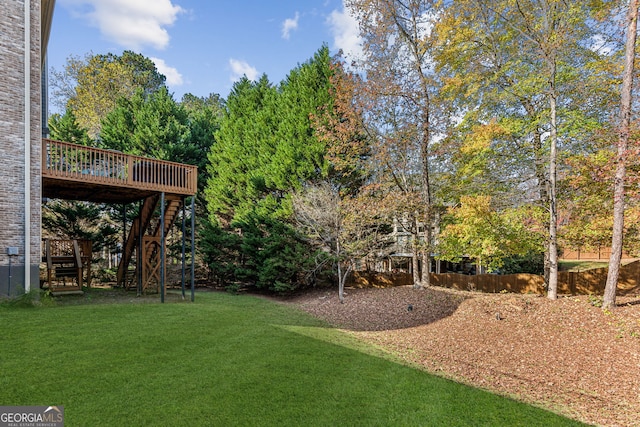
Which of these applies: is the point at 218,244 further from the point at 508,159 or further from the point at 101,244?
the point at 508,159

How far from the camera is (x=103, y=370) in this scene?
4.25 meters

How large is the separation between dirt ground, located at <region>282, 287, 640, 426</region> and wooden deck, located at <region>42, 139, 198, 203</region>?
6126mm

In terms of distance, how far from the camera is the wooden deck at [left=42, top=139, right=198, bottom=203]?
29.0ft

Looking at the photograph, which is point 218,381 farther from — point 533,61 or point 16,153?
point 533,61

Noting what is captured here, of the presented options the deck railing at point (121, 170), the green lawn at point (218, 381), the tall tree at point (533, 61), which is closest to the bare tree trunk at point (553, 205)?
the tall tree at point (533, 61)

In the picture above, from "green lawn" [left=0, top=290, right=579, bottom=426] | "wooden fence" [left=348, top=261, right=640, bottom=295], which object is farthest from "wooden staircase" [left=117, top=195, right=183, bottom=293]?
"wooden fence" [left=348, top=261, right=640, bottom=295]

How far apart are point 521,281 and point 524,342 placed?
817 cm

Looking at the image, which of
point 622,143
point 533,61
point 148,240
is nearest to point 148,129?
point 148,240

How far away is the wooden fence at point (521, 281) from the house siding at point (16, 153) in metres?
11.3

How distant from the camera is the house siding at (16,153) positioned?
7902 mm

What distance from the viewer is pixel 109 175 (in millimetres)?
9664

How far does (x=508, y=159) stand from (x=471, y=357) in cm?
732

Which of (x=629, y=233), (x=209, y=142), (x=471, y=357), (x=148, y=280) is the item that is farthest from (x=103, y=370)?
(x=209, y=142)

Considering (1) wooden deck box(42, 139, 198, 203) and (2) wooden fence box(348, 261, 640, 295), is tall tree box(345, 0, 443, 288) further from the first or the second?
(1) wooden deck box(42, 139, 198, 203)
